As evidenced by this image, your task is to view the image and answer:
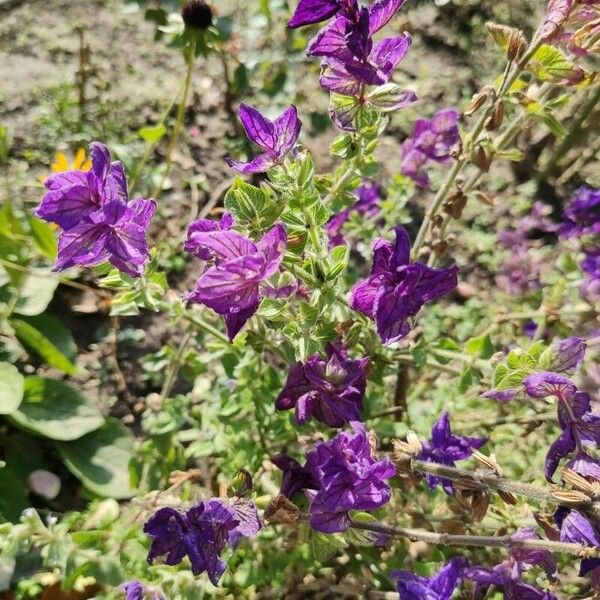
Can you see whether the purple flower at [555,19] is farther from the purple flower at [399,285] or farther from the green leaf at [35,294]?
the green leaf at [35,294]

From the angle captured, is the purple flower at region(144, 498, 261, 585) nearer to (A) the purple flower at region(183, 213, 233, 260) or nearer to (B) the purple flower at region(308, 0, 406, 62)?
(A) the purple flower at region(183, 213, 233, 260)

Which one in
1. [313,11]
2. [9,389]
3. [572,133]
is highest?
[313,11]

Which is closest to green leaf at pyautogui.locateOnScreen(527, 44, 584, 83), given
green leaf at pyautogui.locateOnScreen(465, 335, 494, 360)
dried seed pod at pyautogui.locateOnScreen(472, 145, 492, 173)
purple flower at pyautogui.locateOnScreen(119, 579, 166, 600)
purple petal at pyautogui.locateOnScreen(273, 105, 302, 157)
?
dried seed pod at pyautogui.locateOnScreen(472, 145, 492, 173)

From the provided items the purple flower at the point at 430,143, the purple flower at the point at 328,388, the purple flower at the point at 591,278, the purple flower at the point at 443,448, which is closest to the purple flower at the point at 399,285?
the purple flower at the point at 328,388

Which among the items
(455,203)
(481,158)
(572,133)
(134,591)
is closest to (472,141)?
(481,158)

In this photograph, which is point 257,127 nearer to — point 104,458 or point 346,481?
point 346,481
